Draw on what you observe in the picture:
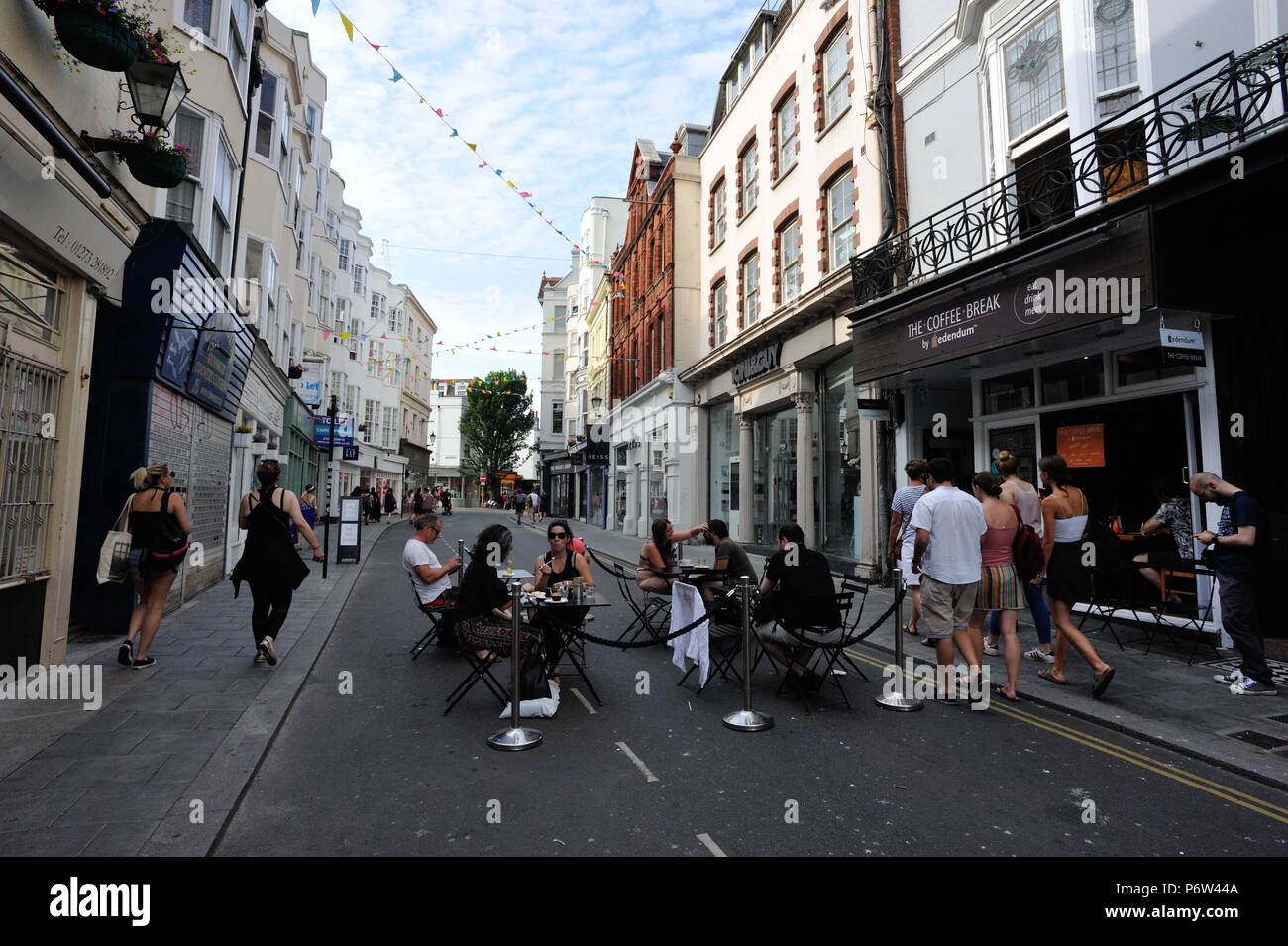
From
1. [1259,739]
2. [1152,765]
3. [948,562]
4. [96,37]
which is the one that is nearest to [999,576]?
[948,562]

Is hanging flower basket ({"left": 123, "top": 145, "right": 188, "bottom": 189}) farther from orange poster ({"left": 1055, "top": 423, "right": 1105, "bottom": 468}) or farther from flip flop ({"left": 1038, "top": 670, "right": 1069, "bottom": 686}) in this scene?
orange poster ({"left": 1055, "top": 423, "right": 1105, "bottom": 468})

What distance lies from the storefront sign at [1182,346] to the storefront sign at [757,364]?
31.5ft

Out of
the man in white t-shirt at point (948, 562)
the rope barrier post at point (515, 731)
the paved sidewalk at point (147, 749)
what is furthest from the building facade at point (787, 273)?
the paved sidewalk at point (147, 749)

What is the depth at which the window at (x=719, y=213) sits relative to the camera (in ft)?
69.3

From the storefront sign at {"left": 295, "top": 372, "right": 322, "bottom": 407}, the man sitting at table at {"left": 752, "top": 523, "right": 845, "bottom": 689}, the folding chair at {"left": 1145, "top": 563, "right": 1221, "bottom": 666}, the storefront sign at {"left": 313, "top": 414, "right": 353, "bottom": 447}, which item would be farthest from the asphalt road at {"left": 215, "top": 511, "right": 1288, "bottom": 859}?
the storefront sign at {"left": 295, "top": 372, "right": 322, "bottom": 407}

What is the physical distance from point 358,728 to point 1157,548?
8.81 metres

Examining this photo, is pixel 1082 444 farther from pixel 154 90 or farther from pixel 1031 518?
pixel 154 90

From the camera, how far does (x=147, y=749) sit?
4.26 m

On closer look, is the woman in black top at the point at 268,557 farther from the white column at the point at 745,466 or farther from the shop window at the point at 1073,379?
the white column at the point at 745,466

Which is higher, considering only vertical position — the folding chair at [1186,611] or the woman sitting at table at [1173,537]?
the woman sitting at table at [1173,537]

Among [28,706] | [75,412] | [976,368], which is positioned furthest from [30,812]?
[976,368]

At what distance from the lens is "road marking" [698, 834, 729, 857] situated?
3.12 m
